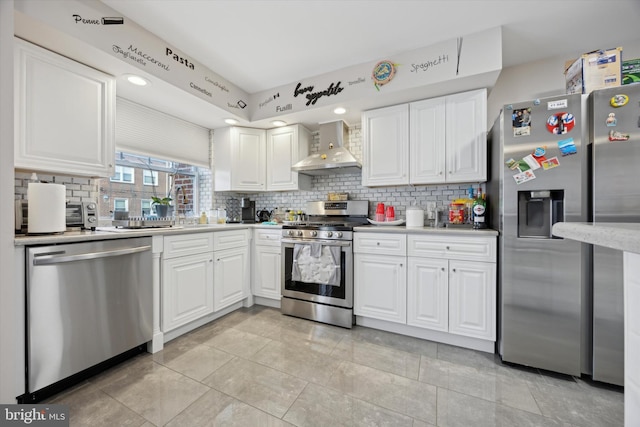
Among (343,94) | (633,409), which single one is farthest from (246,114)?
(633,409)

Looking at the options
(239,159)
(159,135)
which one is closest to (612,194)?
(239,159)

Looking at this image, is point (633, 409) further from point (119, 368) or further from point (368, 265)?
point (119, 368)

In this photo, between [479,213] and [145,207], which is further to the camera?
[145,207]

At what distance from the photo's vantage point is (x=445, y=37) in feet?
7.20

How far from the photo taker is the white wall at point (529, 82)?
246cm

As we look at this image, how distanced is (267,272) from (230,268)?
0.45 meters

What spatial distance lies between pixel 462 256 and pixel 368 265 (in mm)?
→ 827

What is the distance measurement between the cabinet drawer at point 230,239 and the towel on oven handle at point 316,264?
0.65 m

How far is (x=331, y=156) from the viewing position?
9.93 feet

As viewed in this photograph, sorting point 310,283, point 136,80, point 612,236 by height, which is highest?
point 136,80

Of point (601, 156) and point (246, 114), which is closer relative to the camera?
point (601, 156)

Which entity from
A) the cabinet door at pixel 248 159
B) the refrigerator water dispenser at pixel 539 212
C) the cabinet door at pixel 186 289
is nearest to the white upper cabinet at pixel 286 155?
the cabinet door at pixel 248 159

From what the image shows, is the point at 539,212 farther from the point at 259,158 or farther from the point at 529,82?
the point at 259,158

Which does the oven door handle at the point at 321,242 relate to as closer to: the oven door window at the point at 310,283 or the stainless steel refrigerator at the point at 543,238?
the oven door window at the point at 310,283
